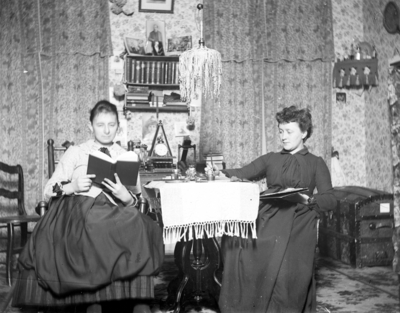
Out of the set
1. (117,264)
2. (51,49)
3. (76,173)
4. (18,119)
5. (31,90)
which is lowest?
(117,264)

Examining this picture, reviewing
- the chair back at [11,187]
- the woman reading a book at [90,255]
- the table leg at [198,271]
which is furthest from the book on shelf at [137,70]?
the woman reading a book at [90,255]

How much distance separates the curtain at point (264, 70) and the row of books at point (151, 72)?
0.51m

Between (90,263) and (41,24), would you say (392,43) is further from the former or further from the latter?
(90,263)

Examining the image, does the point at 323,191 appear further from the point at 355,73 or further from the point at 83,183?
the point at 355,73

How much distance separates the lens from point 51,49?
510 cm

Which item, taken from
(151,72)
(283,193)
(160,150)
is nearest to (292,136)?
(283,193)

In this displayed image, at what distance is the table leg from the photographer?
3098mm

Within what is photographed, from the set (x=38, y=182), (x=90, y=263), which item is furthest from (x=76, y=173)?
(x=38, y=182)

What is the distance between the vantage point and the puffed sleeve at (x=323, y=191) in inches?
117

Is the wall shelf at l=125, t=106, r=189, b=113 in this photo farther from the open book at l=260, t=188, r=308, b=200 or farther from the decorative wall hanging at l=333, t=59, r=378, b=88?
the open book at l=260, t=188, r=308, b=200

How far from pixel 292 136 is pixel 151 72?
249 centimetres

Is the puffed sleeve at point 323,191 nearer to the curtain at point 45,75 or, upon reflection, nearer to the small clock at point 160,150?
the small clock at point 160,150

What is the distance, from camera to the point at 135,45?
5395mm

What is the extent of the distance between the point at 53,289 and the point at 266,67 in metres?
3.87
